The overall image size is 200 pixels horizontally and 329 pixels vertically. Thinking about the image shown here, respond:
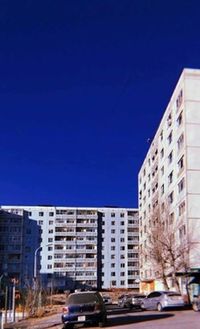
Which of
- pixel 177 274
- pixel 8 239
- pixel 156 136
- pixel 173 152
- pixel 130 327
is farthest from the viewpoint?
pixel 8 239

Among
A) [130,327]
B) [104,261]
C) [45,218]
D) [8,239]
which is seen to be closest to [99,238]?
[104,261]

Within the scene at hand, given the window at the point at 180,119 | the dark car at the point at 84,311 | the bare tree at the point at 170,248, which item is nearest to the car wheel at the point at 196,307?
the dark car at the point at 84,311

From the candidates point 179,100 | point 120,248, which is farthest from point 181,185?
point 120,248

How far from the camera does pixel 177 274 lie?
1757 inches

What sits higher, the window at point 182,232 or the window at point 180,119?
the window at point 180,119

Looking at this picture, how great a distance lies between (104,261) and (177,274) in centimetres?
7767

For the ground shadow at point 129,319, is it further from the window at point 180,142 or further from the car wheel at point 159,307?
the window at point 180,142

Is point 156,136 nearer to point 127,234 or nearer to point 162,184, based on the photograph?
point 162,184

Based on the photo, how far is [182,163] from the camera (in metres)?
52.9

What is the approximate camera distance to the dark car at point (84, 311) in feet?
71.3

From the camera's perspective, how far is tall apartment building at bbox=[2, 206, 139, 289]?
4656 inches

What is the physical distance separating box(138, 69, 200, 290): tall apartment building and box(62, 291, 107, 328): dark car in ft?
82.6

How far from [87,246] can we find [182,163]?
236ft

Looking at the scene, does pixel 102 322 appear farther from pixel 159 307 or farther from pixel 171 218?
pixel 171 218
